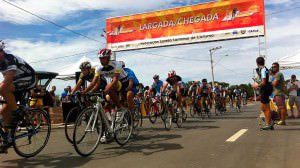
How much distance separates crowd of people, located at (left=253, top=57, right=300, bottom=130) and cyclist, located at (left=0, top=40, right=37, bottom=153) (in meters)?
5.73

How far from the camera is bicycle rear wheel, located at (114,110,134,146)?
7.02 meters

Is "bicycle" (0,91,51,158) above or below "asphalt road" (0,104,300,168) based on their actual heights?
above

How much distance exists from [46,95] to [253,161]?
957cm

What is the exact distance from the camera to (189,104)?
16.5 meters

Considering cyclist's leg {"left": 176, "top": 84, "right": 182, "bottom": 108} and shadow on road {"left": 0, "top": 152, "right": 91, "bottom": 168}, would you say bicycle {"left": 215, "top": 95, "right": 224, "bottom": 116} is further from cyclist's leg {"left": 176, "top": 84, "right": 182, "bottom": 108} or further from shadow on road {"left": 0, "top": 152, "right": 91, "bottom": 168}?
shadow on road {"left": 0, "top": 152, "right": 91, "bottom": 168}

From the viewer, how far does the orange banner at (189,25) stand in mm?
23016

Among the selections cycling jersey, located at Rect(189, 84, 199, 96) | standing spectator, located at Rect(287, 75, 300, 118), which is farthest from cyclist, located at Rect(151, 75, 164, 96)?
standing spectator, located at Rect(287, 75, 300, 118)

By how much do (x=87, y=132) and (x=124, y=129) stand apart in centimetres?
137

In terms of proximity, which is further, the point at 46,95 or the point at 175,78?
the point at 46,95

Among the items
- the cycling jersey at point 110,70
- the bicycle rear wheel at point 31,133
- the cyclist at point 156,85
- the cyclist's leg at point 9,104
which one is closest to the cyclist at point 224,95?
the cyclist at point 156,85

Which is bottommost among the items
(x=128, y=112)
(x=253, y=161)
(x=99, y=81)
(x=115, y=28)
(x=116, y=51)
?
(x=253, y=161)

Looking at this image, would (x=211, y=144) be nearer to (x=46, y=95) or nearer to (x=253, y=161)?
(x=253, y=161)

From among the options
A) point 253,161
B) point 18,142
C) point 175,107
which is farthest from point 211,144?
point 175,107

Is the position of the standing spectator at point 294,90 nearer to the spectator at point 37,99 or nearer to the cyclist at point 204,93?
the cyclist at point 204,93
